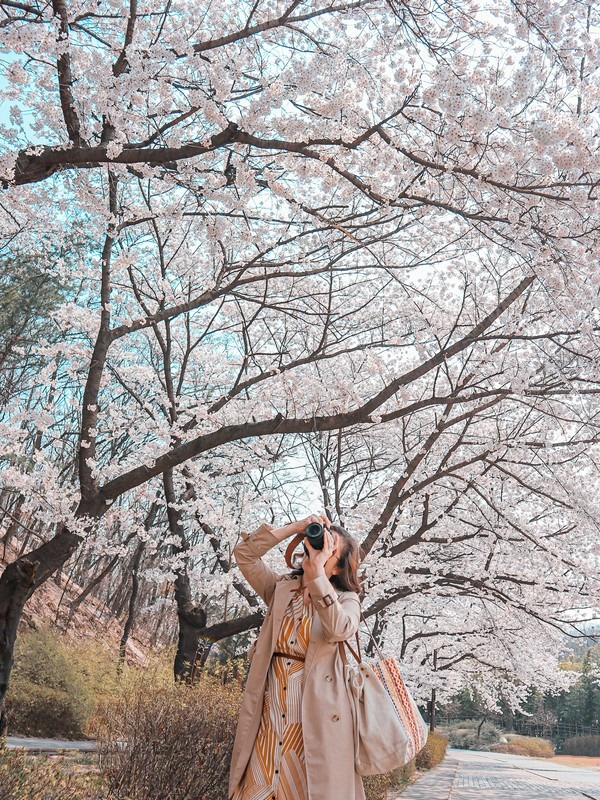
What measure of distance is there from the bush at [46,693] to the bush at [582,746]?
33364 mm

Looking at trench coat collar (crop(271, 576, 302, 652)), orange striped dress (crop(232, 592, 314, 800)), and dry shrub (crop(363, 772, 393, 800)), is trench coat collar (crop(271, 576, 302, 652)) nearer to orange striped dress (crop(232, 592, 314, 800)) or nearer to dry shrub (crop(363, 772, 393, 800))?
orange striped dress (crop(232, 592, 314, 800))

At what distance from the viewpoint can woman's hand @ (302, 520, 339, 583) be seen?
9.19 feet

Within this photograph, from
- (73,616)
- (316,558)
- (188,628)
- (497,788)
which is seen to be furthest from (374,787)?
(73,616)

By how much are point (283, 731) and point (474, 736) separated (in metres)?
44.0

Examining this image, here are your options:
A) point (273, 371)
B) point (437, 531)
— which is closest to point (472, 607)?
point (437, 531)

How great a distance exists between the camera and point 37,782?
294 centimetres

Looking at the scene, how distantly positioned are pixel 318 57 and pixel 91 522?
4.01 metres

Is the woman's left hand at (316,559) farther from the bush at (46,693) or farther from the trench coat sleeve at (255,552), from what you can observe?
the bush at (46,693)

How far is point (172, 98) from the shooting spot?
4926mm

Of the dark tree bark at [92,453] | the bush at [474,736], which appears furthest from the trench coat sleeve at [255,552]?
the bush at [474,736]

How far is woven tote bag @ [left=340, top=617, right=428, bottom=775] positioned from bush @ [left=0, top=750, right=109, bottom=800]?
131cm

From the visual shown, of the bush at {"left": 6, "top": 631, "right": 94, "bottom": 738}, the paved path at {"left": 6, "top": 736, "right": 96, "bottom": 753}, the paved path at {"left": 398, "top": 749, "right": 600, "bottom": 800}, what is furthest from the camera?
the bush at {"left": 6, "top": 631, "right": 94, "bottom": 738}

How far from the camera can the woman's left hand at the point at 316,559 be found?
2.80 meters

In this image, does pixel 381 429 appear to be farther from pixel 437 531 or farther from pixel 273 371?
pixel 273 371
